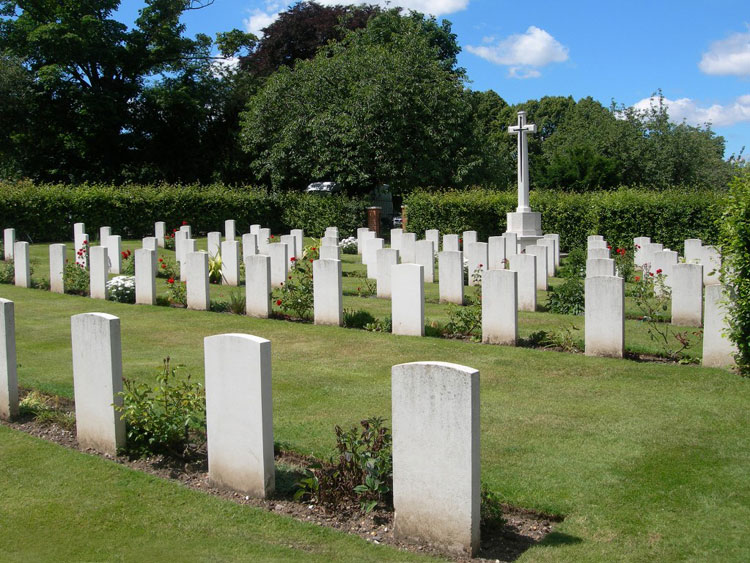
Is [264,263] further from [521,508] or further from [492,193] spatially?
[492,193]

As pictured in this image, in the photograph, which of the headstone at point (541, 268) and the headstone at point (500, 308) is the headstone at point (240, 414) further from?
the headstone at point (541, 268)

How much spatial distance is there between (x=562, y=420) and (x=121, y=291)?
1063cm

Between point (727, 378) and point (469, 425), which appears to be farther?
point (727, 378)

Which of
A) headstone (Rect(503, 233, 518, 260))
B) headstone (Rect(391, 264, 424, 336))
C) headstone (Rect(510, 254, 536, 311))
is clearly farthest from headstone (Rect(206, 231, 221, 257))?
headstone (Rect(391, 264, 424, 336))

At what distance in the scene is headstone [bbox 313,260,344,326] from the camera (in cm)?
1212

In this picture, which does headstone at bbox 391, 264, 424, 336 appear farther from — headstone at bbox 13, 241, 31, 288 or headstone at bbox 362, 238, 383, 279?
headstone at bbox 13, 241, 31, 288

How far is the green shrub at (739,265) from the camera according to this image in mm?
8258

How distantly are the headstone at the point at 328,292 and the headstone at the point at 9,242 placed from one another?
11844 millimetres

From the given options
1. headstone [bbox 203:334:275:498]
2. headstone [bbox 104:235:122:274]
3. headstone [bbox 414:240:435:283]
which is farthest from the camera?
headstone [bbox 104:235:122:274]

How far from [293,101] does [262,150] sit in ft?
16.0

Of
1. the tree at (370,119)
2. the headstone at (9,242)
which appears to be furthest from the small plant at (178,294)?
the tree at (370,119)

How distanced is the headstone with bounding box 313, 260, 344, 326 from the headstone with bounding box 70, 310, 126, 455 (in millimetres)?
6032

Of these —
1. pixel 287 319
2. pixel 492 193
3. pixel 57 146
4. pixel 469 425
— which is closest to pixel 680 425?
pixel 469 425

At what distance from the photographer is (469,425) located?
4.48 meters
